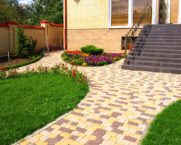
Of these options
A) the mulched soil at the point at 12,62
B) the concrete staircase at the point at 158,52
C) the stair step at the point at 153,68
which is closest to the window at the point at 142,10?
the concrete staircase at the point at 158,52

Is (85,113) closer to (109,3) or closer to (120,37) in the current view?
(120,37)

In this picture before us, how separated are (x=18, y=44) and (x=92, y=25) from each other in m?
5.76

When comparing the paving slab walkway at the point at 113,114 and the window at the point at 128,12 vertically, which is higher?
the window at the point at 128,12

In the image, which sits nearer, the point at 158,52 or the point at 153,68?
the point at 153,68

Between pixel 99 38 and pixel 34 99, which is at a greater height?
pixel 99 38

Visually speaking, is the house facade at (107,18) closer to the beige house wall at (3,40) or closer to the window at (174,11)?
the window at (174,11)

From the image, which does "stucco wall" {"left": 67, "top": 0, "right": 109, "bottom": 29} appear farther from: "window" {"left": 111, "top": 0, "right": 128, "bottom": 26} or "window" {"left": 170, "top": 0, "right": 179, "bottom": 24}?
"window" {"left": 170, "top": 0, "right": 179, "bottom": 24}

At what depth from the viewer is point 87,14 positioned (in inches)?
635

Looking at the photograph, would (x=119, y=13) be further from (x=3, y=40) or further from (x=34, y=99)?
(x=34, y=99)

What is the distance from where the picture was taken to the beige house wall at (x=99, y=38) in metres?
15.2

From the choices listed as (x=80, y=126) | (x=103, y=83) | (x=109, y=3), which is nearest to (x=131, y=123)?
(x=80, y=126)

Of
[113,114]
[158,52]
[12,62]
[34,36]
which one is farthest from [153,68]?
[34,36]

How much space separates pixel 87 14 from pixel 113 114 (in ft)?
41.8

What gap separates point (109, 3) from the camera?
50.1ft
